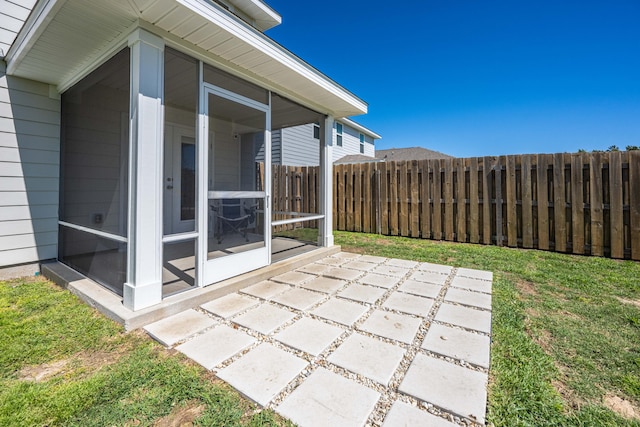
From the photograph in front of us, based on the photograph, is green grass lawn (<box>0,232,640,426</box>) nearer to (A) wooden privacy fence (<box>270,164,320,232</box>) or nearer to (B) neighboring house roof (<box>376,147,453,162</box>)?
(A) wooden privacy fence (<box>270,164,320,232</box>)

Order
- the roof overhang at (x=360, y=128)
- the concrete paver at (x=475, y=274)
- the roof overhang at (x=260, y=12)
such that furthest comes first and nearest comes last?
the roof overhang at (x=360, y=128) → the roof overhang at (x=260, y=12) → the concrete paver at (x=475, y=274)

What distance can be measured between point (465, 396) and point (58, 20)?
412 centimetres

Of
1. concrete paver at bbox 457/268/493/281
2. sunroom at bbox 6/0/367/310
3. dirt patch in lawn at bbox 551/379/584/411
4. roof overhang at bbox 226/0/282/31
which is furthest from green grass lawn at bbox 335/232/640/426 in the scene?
roof overhang at bbox 226/0/282/31

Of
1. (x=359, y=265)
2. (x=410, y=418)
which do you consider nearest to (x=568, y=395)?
(x=410, y=418)

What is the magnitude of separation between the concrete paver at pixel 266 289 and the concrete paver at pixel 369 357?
1.21 m

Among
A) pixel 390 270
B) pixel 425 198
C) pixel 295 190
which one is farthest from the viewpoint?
pixel 295 190

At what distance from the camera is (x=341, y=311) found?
2602 mm

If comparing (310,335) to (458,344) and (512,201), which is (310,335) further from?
(512,201)

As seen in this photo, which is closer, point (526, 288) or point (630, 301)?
point (630, 301)

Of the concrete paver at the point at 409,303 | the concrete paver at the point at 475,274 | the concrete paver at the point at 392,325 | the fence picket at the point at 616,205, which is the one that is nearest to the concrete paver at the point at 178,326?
the concrete paver at the point at 392,325

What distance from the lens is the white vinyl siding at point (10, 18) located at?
11.1 ft

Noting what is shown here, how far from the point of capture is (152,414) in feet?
4.48

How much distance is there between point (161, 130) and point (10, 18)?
3123 mm

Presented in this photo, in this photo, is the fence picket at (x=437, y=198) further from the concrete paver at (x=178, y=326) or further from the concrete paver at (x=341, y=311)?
the concrete paver at (x=178, y=326)
